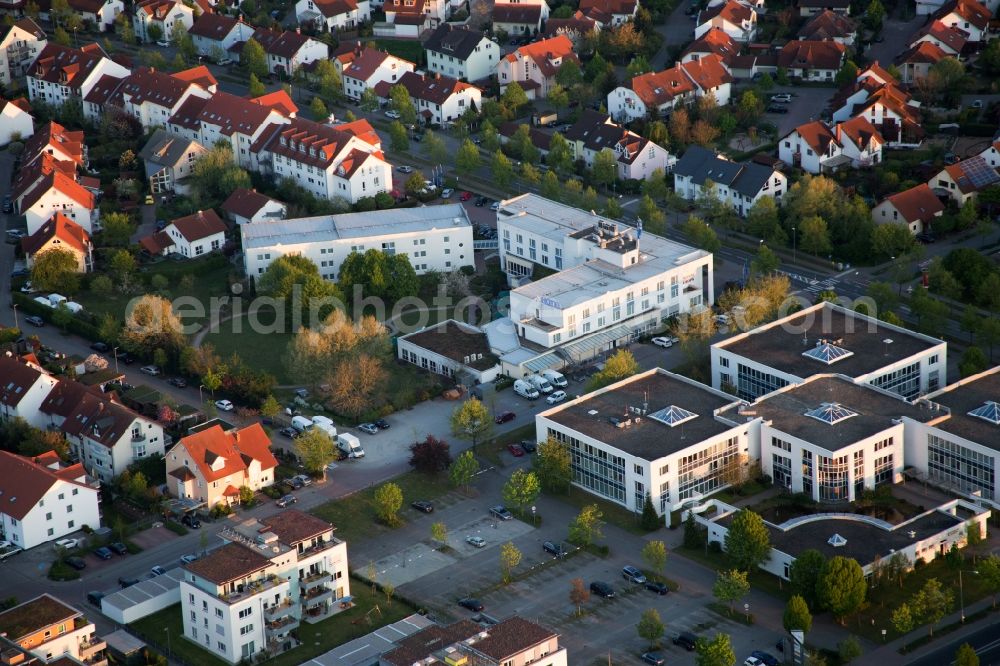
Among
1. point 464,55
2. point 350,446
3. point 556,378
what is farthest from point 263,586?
point 464,55

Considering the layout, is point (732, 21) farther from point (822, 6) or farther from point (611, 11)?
point (611, 11)

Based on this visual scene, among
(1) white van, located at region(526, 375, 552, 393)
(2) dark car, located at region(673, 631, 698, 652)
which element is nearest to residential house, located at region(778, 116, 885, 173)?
(1) white van, located at region(526, 375, 552, 393)

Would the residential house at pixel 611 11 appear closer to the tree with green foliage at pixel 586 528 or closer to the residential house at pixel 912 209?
the residential house at pixel 912 209

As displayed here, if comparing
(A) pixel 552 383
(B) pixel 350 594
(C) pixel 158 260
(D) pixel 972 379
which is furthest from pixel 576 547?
(C) pixel 158 260

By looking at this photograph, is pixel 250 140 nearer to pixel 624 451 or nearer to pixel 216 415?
pixel 216 415

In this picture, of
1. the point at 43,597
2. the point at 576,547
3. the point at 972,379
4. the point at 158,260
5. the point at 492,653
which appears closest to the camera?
the point at 492,653

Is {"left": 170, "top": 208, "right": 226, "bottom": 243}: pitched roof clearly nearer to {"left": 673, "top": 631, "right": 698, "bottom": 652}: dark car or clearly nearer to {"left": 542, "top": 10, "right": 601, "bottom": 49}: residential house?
{"left": 542, "top": 10, "right": 601, "bottom": 49}: residential house
